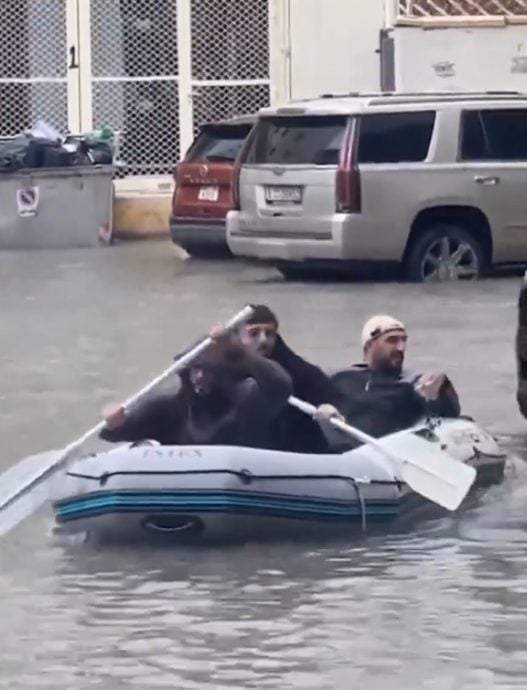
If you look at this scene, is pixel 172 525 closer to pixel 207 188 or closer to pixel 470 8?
pixel 207 188

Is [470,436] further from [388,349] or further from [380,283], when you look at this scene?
[380,283]

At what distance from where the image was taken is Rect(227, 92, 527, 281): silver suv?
70.5 feet

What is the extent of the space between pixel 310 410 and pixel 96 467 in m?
1.07

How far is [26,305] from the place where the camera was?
20641 millimetres

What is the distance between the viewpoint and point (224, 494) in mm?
10016

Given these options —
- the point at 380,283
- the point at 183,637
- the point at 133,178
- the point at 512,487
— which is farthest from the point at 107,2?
the point at 183,637

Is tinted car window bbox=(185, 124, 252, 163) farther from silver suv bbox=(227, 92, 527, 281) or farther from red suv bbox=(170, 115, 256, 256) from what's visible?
silver suv bbox=(227, 92, 527, 281)

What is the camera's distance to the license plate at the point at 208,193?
24625 mm

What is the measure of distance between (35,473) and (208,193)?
536 inches

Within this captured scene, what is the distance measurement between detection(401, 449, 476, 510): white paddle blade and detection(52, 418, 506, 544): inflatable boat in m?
0.07

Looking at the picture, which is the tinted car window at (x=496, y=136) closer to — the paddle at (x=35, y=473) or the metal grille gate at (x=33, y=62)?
the metal grille gate at (x=33, y=62)

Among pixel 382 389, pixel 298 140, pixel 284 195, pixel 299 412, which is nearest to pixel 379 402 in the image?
pixel 382 389

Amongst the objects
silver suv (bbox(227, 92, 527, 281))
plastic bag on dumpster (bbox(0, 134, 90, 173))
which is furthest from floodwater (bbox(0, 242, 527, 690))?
plastic bag on dumpster (bbox(0, 134, 90, 173))

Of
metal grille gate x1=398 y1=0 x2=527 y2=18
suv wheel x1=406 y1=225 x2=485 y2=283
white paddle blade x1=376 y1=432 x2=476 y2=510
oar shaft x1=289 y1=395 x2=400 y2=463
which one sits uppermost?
metal grille gate x1=398 y1=0 x2=527 y2=18
